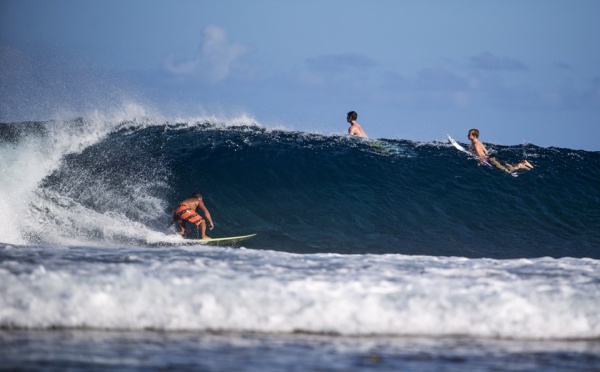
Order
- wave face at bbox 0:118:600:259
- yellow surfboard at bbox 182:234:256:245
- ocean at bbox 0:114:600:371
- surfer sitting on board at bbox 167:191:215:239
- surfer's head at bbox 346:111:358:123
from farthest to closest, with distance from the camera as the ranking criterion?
1. surfer's head at bbox 346:111:358:123
2. wave face at bbox 0:118:600:259
3. surfer sitting on board at bbox 167:191:215:239
4. yellow surfboard at bbox 182:234:256:245
5. ocean at bbox 0:114:600:371

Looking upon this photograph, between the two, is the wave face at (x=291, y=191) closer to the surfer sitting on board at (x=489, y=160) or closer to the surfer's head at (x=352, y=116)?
the surfer sitting on board at (x=489, y=160)

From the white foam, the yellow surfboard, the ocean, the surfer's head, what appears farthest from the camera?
the surfer's head

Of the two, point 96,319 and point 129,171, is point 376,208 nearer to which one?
point 129,171

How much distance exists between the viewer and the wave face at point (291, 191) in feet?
36.8

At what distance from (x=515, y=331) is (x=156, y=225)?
8.24 m

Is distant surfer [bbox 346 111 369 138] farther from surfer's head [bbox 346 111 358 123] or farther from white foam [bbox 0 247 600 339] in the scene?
white foam [bbox 0 247 600 339]

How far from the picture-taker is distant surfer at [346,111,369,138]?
15.6 metres

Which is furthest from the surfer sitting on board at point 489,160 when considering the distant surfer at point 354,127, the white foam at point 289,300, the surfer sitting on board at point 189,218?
the white foam at point 289,300

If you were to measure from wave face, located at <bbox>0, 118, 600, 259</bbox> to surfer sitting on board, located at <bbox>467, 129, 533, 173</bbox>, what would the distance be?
27 centimetres

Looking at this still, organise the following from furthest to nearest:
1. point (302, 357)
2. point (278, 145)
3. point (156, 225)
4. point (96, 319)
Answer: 1. point (278, 145)
2. point (156, 225)
3. point (96, 319)
4. point (302, 357)

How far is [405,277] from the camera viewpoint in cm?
493

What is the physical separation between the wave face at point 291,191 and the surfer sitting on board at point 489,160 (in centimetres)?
27

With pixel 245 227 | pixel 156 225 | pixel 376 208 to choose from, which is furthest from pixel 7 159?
pixel 376 208

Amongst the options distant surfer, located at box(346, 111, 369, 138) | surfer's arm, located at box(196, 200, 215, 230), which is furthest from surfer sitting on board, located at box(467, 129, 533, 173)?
surfer's arm, located at box(196, 200, 215, 230)
